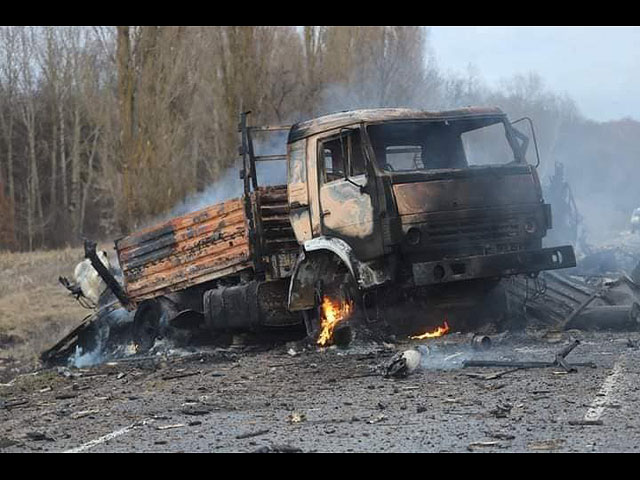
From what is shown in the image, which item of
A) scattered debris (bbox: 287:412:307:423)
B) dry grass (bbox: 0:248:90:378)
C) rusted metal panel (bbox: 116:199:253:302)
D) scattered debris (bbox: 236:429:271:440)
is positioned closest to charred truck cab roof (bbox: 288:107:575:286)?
rusted metal panel (bbox: 116:199:253:302)

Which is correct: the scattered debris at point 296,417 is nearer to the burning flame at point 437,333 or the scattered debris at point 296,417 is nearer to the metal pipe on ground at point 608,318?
the burning flame at point 437,333

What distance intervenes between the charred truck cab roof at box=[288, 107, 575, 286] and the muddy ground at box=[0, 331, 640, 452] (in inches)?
34.4

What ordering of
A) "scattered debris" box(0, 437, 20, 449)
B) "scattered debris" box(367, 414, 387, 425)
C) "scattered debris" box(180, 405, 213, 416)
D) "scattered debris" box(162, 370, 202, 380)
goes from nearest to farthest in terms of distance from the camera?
"scattered debris" box(367, 414, 387, 425), "scattered debris" box(0, 437, 20, 449), "scattered debris" box(180, 405, 213, 416), "scattered debris" box(162, 370, 202, 380)

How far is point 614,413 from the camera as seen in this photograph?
565 centimetres

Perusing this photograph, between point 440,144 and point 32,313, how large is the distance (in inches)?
429

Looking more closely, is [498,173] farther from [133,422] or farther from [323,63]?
[323,63]

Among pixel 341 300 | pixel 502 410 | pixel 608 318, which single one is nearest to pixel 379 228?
pixel 341 300

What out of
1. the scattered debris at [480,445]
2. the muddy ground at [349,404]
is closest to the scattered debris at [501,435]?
the muddy ground at [349,404]

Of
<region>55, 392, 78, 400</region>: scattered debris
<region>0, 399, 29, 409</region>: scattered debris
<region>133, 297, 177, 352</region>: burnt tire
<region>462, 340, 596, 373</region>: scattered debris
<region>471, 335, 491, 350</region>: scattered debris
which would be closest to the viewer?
<region>462, 340, 596, 373</region>: scattered debris

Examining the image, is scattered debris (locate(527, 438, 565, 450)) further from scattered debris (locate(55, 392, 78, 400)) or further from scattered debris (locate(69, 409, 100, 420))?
scattered debris (locate(55, 392, 78, 400))

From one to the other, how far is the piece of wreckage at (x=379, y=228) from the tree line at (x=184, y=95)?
5.52 metres

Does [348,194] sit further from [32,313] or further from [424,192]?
[32,313]

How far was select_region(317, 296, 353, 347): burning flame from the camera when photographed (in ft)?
31.3

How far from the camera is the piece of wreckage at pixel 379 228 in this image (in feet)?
30.2
